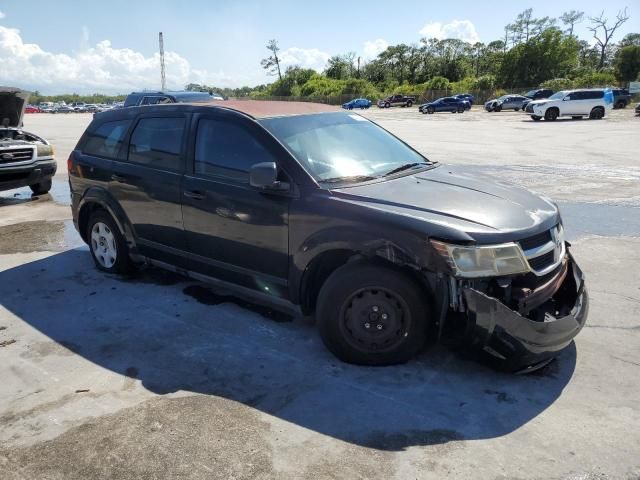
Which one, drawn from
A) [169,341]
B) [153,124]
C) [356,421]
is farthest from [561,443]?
[153,124]

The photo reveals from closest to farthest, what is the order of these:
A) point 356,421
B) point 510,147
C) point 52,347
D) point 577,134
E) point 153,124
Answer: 1. point 356,421
2. point 52,347
3. point 153,124
4. point 510,147
5. point 577,134

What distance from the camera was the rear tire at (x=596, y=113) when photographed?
30.4 m

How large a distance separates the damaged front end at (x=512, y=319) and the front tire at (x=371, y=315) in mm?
199

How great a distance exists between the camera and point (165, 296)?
479 centimetres

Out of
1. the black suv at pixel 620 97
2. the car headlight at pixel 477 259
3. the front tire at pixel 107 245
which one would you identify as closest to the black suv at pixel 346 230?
the car headlight at pixel 477 259

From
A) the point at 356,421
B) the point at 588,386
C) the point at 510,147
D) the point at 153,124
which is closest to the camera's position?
the point at 356,421

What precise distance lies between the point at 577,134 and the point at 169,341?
20747 millimetres

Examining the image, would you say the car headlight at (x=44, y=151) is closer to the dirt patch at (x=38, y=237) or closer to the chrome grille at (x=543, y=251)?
the dirt patch at (x=38, y=237)

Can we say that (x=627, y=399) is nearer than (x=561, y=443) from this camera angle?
No

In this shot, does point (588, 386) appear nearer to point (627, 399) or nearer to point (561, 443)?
point (627, 399)

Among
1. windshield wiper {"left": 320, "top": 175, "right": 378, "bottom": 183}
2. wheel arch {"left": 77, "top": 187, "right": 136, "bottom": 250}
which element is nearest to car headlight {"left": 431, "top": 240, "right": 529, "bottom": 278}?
windshield wiper {"left": 320, "top": 175, "right": 378, "bottom": 183}

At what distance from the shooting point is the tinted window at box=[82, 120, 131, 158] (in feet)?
16.7

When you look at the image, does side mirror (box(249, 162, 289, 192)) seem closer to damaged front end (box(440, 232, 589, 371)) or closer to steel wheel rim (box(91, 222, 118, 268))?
damaged front end (box(440, 232, 589, 371))

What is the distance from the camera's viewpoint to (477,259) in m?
2.99
